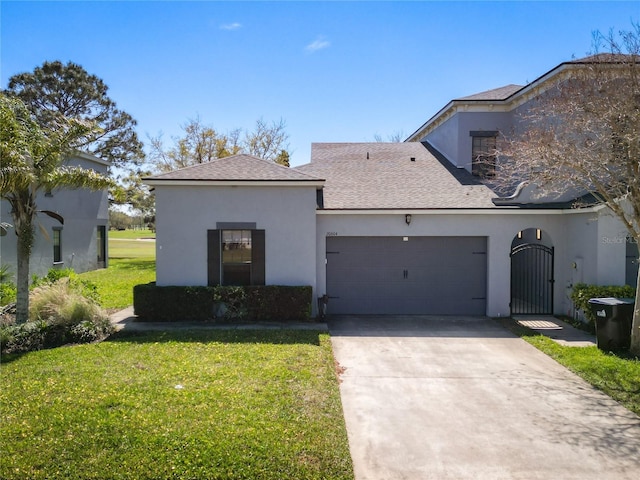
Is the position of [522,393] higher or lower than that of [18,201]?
lower

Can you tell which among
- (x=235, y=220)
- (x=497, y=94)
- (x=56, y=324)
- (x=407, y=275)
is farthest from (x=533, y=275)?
(x=56, y=324)

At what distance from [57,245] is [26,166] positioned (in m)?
14.3

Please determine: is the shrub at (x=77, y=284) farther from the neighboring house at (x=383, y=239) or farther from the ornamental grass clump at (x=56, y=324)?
the neighboring house at (x=383, y=239)

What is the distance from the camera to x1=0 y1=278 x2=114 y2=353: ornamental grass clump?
29.2 ft

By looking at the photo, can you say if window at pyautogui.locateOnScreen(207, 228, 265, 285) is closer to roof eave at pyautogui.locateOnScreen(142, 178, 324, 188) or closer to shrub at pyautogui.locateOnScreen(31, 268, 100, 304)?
roof eave at pyautogui.locateOnScreen(142, 178, 324, 188)

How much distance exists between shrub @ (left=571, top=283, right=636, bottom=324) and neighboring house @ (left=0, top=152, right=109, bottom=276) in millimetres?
18651

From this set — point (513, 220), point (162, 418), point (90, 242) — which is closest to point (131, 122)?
point (90, 242)

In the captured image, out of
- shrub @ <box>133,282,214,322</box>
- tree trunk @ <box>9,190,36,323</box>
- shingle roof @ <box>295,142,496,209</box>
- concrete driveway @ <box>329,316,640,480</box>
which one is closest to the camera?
concrete driveway @ <box>329,316,640,480</box>

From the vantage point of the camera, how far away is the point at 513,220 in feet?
41.4

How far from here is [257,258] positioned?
12.1 m

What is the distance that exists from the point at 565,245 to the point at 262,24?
1037 cm

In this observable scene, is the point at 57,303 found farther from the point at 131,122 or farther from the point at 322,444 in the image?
the point at 131,122

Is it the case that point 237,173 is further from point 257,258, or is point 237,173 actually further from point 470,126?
point 470,126

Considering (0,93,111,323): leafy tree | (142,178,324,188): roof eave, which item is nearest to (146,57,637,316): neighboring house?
(142,178,324,188): roof eave
